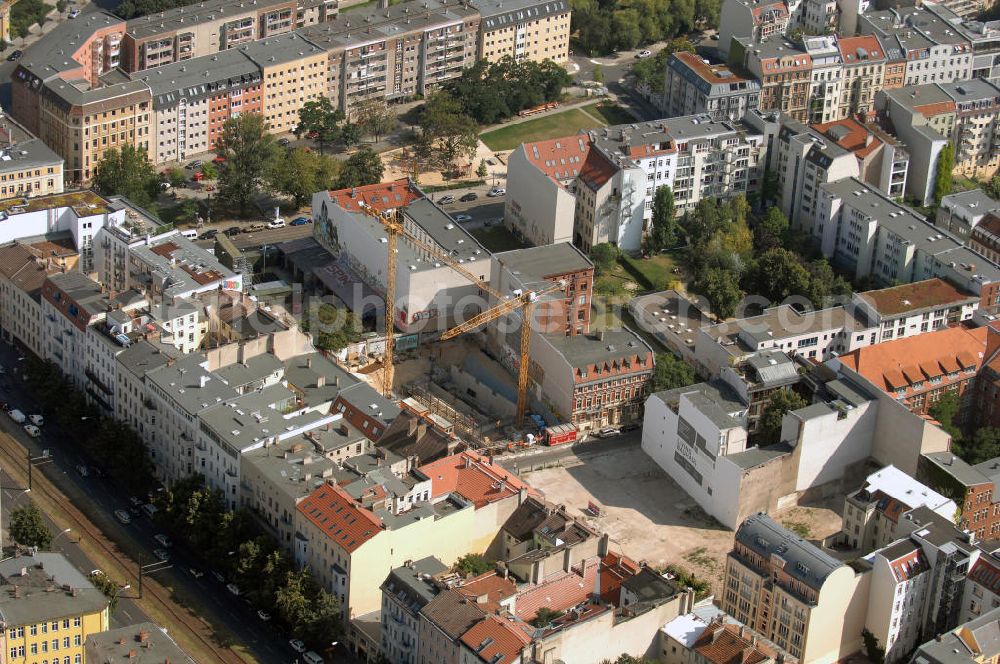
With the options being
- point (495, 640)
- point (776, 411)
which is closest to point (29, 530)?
point (495, 640)

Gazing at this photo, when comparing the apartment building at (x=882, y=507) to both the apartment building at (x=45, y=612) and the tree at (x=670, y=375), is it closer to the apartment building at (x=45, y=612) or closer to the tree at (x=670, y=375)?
the tree at (x=670, y=375)

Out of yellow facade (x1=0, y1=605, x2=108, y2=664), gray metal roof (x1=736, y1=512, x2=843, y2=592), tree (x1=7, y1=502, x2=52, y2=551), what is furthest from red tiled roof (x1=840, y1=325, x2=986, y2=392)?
yellow facade (x1=0, y1=605, x2=108, y2=664)

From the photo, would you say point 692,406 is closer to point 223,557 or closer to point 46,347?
point 223,557

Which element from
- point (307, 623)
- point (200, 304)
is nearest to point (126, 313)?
point (200, 304)

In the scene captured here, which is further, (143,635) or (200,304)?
(200,304)

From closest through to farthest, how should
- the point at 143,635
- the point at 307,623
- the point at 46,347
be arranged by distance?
the point at 143,635
the point at 307,623
the point at 46,347

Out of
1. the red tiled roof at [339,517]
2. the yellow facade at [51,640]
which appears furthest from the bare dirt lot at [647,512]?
the yellow facade at [51,640]

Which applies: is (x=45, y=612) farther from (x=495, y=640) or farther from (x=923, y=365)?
(x=923, y=365)
